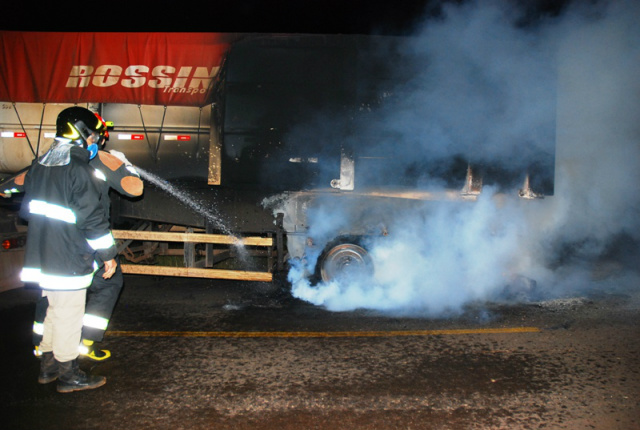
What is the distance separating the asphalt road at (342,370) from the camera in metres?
3.04

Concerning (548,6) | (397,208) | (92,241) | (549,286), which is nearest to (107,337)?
(92,241)

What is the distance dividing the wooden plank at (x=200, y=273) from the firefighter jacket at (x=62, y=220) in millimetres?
2245

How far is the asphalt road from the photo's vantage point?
304 centimetres

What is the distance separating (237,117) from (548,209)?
177 inches

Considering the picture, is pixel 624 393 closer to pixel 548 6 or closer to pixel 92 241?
pixel 92 241

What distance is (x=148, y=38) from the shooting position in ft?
19.4

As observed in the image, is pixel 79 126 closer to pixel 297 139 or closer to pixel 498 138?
pixel 297 139

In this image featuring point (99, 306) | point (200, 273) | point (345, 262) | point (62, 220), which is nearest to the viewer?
point (62, 220)

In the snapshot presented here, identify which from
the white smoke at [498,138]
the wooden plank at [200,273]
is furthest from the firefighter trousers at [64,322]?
the white smoke at [498,138]

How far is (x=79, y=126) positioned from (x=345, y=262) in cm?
343

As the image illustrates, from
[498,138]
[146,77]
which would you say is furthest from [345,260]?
[146,77]

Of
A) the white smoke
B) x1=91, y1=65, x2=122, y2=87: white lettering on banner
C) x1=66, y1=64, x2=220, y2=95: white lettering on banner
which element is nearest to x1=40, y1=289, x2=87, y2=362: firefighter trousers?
the white smoke

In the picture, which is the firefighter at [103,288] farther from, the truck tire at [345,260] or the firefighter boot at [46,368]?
the truck tire at [345,260]

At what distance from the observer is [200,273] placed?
18.5 ft
